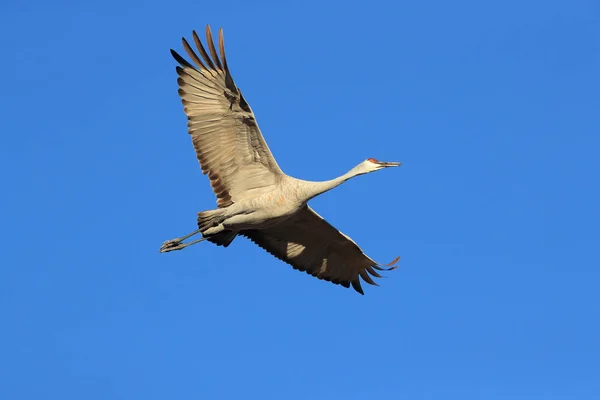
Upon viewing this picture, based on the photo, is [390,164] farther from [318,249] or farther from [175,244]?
[175,244]

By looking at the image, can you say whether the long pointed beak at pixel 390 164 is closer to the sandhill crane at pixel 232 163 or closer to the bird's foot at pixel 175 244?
the sandhill crane at pixel 232 163

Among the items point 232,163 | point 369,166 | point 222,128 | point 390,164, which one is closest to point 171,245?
point 232,163

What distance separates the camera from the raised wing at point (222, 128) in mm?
23141

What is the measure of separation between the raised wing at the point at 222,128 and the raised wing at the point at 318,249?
163 cm

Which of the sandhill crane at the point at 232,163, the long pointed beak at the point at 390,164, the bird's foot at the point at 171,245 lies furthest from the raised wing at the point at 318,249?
the long pointed beak at the point at 390,164

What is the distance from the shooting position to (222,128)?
2344 centimetres

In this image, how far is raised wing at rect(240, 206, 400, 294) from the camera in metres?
25.4

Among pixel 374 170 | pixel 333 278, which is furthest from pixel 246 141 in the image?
pixel 333 278

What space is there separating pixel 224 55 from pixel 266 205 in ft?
10.0

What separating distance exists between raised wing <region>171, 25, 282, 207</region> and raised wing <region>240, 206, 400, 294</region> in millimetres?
1629

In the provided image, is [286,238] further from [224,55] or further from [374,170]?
[224,55]

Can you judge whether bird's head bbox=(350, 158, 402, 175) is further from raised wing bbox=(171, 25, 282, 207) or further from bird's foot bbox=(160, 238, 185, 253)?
bird's foot bbox=(160, 238, 185, 253)

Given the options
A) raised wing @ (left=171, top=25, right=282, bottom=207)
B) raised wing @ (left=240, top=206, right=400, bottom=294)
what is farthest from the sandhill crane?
raised wing @ (left=240, top=206, right=400, bottom=294)

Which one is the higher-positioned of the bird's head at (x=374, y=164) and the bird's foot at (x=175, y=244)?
the bird's head at (x=374, y=164)
